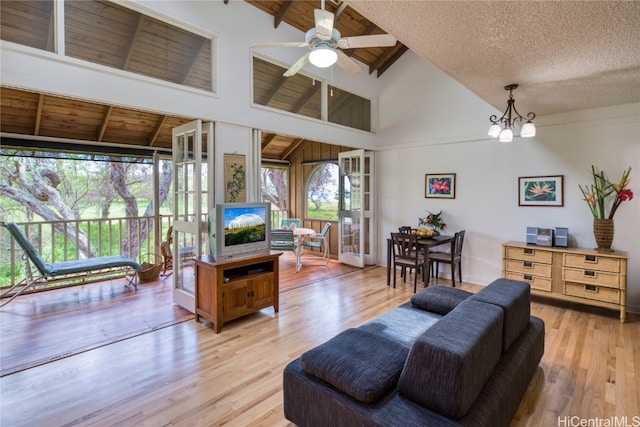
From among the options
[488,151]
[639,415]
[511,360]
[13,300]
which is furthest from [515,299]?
[13,300]

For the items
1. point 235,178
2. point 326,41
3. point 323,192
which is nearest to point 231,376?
point 235,178

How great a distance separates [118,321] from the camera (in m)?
3.44

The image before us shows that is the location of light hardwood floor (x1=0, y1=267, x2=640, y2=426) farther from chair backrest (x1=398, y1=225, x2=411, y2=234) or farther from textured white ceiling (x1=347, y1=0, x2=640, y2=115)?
textured white ceiling (x1=347, y1=0, x2=640, y2=115)

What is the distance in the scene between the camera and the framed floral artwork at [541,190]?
13.9 feet

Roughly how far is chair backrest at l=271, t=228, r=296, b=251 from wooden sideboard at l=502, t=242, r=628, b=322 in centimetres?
349

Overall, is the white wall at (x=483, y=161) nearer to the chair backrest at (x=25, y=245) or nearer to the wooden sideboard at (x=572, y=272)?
the wooden sideboard at (x=572, y=272)

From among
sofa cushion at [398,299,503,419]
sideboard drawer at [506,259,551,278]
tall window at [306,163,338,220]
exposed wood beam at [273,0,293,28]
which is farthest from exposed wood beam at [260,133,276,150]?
sofa cushion at [398,299,503,419]

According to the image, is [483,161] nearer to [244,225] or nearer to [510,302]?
[510,302]

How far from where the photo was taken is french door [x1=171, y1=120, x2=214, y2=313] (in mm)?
3613

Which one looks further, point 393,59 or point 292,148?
point 292,148

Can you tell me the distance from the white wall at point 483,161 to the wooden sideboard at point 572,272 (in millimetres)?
561

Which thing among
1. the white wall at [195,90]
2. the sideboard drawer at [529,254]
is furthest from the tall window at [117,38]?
the sideboard drawer at [529,254]

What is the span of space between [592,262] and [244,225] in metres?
3.98

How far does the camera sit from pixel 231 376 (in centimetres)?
244
